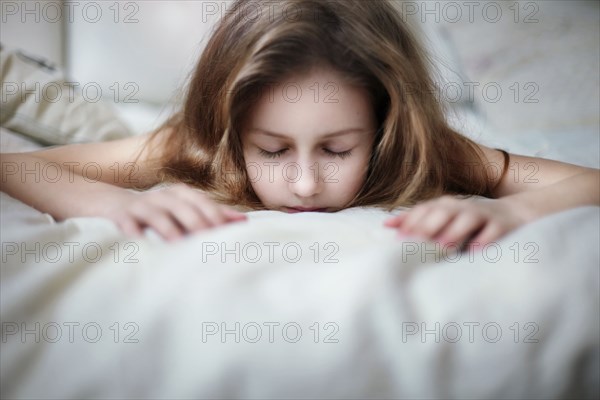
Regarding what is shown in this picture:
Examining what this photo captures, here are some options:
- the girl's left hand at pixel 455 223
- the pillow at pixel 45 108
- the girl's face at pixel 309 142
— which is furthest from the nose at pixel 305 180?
the pillow at pixel 45 108

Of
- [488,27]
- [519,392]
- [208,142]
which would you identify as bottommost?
[519,392]

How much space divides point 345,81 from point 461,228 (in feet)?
1.23

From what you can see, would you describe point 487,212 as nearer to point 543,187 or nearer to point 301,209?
point 543,187

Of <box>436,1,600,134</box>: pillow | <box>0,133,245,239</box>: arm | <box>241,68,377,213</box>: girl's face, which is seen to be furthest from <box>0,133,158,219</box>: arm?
<box>436,1,600,134</box>: pillow

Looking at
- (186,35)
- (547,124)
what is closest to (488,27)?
(547,124)

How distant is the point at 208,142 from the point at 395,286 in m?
0.56

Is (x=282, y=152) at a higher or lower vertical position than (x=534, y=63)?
lower

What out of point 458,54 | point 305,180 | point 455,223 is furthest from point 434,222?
point 458,54

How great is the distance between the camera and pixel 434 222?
428 mm

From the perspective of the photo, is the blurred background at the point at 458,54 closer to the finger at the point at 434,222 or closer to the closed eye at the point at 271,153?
the closed eye at the point at 271,153

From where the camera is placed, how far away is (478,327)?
1.15 feet

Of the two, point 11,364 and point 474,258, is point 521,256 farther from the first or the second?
point 11,364

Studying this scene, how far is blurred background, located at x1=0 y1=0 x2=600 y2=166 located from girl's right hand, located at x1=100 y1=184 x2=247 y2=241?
A: 1.50 feet

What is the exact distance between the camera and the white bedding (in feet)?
1.12
